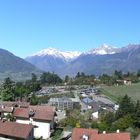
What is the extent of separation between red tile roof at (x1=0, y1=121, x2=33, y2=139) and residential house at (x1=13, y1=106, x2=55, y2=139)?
368 inches

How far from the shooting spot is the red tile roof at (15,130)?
187 ft

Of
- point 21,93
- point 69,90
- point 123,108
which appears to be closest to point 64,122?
point 123,108

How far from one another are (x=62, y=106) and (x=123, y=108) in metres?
46.5

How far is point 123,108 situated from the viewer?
82688 millimetres

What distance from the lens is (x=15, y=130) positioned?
5775 centimetres

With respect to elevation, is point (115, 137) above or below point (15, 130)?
above

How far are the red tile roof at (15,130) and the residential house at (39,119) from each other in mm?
9344

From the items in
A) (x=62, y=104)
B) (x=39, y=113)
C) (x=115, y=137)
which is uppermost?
(x=39, y=113)

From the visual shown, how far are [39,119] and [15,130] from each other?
11.1 m

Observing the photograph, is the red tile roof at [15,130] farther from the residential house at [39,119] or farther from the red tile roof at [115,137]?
the red tile roof at [115,137]

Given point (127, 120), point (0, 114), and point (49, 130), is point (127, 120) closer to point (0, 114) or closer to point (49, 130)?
point (49, 130)

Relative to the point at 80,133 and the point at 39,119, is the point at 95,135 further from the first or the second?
the point at 39,119

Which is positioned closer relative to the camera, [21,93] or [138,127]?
[138,127]

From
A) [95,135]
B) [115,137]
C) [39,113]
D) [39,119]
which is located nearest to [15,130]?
[39,119]
